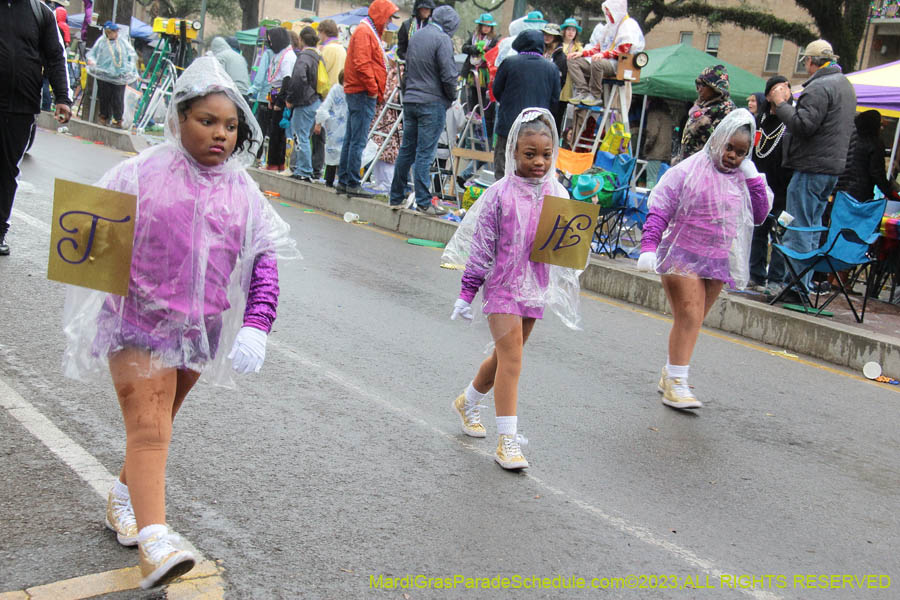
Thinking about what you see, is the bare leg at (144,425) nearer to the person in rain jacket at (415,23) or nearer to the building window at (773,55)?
the person in rain jacket at (415,23)

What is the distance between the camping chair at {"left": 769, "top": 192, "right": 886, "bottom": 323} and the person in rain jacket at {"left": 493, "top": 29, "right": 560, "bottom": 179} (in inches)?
125

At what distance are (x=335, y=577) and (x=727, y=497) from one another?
2.14 m

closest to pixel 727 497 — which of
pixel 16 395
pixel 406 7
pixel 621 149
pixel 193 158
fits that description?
pixel 193 158

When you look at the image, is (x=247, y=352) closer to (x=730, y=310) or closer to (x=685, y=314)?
(x=685, y=314)

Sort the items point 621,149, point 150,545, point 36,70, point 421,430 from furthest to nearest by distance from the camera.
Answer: point 621,149 → point 36,70 → point 421,430 → point 150,545

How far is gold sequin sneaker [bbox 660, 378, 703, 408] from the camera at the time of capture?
19.6 ft

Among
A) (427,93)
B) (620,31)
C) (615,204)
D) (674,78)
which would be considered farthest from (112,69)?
(615,204)

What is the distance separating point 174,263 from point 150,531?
2.76ft

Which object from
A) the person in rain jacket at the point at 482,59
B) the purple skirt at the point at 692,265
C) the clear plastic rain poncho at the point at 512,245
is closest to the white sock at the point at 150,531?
the clear plastic rain poncho at the point at 512,245

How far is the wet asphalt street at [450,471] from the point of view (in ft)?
11.2

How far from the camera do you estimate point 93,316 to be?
3109 mm

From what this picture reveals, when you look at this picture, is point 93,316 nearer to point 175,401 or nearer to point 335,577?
point 175,401

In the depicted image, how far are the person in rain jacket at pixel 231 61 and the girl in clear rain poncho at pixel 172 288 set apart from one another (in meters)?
12.9

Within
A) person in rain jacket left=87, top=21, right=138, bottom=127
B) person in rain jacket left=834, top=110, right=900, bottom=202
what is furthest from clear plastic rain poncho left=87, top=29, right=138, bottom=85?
person in rain jacket left=834, top=110, right=900, bottom=202
